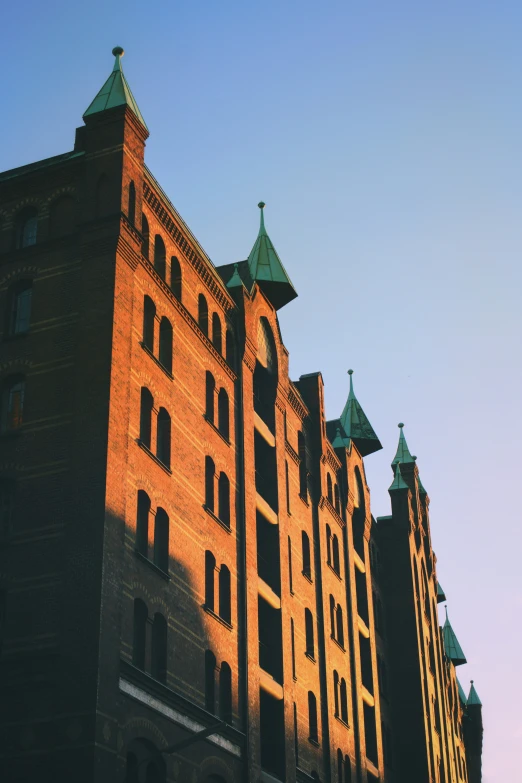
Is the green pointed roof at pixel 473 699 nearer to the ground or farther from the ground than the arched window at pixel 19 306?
farther from the ground

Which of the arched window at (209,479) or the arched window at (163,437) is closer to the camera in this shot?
the arched window at (163,437)

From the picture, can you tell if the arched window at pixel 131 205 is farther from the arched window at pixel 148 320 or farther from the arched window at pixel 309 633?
the arched window at pixel 309 633

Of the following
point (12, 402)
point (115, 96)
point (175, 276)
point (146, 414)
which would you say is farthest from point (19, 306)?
point (115, 96)

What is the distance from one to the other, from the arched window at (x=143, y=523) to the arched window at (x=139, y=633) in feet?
4.97

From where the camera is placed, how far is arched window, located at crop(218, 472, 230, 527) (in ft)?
130

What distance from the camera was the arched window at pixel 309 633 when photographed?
155 ft

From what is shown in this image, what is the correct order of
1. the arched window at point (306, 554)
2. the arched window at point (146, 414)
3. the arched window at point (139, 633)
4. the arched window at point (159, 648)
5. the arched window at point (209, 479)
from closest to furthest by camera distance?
the arched window at point (139, 633)
the arched window at point (159, 648)
the arched window at point (146, 414)
the arched window at point (209, 479)
the arched window at point (306, 554)

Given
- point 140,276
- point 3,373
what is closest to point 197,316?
point 140,276

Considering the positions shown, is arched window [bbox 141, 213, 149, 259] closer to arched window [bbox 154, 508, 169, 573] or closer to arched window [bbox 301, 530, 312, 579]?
arched window [bbox 154, 508, 169, 573]

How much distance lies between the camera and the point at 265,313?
1905 inches

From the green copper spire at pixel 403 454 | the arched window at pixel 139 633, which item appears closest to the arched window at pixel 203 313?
the arched window at pixel 139 633

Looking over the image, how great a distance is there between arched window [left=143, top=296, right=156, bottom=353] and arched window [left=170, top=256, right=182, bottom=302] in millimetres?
2718

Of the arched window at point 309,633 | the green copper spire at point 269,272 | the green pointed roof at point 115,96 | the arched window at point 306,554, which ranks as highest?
the green copper spire at point 269,272

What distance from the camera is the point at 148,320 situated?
120 feet
